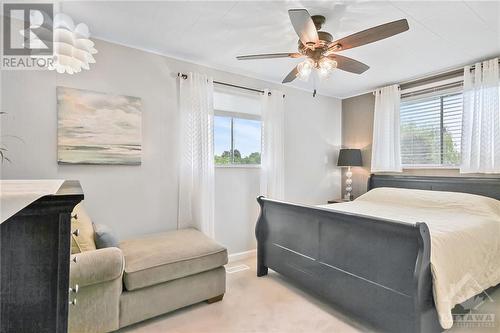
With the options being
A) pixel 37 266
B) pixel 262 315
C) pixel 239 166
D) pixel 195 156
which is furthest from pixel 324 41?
pixel 262 315

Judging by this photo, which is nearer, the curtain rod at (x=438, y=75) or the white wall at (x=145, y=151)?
the white wall at (x=145, y=151)

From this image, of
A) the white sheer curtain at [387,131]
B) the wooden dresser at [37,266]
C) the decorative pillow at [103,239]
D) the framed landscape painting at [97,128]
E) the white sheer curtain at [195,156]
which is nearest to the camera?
the wooden dresser at [37,266]

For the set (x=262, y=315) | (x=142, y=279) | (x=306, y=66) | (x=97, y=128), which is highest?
(x=306, y=66)

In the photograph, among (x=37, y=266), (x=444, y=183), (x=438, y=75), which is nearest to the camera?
(x=37, y=266)

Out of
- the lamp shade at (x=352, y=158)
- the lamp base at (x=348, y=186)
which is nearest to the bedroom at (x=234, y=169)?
the lamp shade at (x=352, y=158)

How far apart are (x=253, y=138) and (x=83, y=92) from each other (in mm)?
2100

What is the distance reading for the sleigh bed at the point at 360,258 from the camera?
167cm

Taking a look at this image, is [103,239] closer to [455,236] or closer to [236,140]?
[236,140]

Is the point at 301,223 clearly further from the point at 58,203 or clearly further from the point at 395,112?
the point at 395,112

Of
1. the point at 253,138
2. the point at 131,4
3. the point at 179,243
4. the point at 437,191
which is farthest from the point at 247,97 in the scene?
the point at 437,191

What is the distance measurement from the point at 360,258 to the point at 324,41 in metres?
1.73

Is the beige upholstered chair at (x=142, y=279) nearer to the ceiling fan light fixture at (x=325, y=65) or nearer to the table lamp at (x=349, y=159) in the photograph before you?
the ceiling fan light fixture at (x=325, y=65)

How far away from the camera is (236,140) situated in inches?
143

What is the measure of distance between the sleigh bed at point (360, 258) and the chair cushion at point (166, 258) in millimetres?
725
